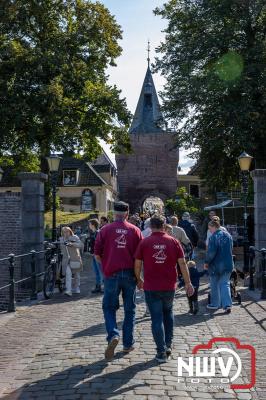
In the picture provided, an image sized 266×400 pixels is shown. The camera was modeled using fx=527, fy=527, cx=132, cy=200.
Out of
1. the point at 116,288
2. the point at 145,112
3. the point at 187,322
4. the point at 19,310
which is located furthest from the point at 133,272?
the point at 145,112

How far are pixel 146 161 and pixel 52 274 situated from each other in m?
50.5

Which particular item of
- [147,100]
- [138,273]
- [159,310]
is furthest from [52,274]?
[147,100]

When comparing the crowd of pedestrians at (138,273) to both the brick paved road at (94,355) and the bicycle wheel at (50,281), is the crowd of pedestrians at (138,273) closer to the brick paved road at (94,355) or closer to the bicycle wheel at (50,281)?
the brick paved road at (94,355)

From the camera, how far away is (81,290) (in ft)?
43.8

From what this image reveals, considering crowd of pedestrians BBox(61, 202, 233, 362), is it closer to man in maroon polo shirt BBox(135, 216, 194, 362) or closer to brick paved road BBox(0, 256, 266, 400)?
man in maroon polo shirt BBox(135, 216, 194, 362)

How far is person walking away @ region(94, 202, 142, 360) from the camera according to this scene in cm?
661

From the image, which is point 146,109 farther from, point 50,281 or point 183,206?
point 50,281

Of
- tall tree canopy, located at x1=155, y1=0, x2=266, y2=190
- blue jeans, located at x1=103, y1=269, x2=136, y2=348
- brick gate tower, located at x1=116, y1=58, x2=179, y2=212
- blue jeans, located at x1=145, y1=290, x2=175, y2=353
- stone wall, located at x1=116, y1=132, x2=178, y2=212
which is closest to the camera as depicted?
blue jeans, located at x1=145, y1=290, x2=175, y2=353

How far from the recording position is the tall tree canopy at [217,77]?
2381cm

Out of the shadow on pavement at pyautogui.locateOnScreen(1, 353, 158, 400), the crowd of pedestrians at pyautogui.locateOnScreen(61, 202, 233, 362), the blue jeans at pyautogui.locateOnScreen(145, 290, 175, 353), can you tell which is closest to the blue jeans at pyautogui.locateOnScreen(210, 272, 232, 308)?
the crowd of pedestrians at pyautogui.locateOnScreen(61, 202, 233, 362)

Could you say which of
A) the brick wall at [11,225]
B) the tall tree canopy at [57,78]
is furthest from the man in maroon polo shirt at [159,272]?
the tall tree canopy at [57,78]

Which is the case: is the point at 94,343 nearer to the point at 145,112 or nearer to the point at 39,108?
the point at 39,108

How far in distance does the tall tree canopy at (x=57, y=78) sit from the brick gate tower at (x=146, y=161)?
104ft

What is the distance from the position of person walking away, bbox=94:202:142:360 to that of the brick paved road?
437mm
